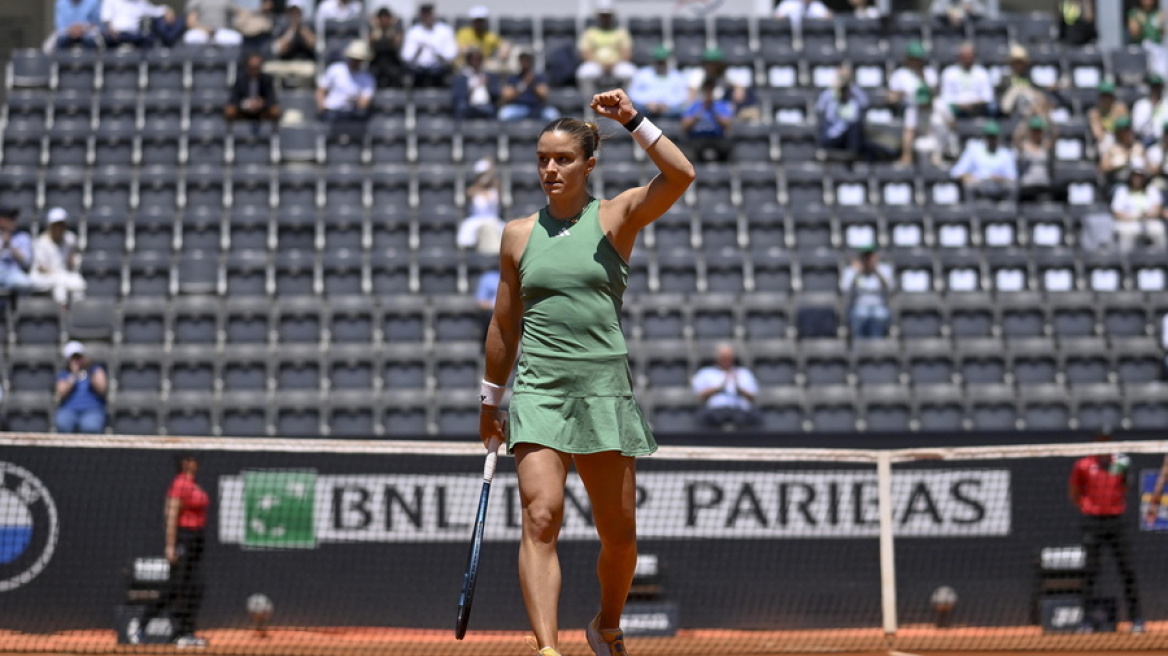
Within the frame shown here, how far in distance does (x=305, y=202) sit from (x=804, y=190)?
5.55 m

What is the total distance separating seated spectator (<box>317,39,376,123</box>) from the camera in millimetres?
18781

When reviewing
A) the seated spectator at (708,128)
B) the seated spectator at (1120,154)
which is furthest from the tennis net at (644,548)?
the seated spectator at (1120,154)

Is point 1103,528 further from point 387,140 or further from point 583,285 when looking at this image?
point 387,140

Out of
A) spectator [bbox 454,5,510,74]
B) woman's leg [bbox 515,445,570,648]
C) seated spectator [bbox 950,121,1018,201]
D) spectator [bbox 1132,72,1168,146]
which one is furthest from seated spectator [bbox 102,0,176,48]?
woman's leg [bbox 515,445,570,648]

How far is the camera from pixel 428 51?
19562 millimetres

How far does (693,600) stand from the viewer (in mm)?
12070

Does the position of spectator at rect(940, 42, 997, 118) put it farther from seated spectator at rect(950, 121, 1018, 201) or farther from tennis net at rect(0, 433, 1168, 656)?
tennis net at rect(0, 433, 1168, 656)

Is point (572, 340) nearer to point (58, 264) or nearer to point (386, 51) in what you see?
point (58, 264)

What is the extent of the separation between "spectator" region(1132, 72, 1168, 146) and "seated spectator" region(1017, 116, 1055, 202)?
1.56 metres

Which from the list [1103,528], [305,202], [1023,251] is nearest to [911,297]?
[1023,251]

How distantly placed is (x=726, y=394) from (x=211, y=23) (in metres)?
8.93

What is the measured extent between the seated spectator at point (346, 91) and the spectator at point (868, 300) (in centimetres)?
Result: 605

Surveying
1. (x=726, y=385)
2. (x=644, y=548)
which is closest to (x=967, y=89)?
(x=726, y=385)

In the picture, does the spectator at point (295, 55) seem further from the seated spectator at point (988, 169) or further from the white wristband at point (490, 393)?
the white wristband at point (490, 393)
